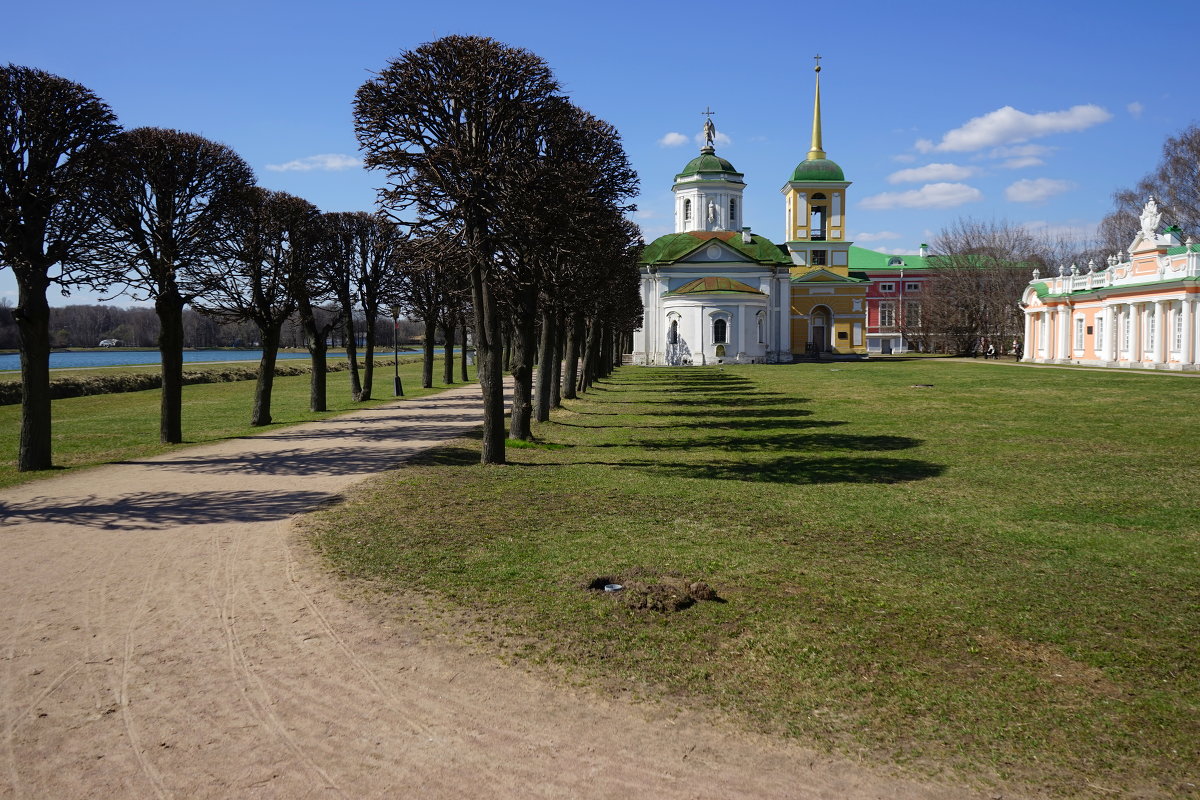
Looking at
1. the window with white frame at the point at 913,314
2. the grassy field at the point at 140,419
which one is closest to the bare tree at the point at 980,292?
the window with white frame at the point at 913,314

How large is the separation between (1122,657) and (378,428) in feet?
57.9

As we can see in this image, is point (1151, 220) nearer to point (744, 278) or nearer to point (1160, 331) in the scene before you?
point (1160, 331)

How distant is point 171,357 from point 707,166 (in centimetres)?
6210

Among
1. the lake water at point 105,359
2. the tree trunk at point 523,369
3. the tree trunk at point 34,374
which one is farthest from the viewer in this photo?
the lake water at point 105,359

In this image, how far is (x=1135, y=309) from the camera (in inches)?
1797

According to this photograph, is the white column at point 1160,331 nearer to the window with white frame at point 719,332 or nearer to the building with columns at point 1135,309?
the building with columns at point 1135,309

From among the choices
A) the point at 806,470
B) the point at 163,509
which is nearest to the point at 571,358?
the point at 806,470

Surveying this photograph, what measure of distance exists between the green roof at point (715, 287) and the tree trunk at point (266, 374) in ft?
152

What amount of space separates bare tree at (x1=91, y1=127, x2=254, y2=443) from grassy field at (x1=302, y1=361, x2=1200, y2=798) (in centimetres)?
645

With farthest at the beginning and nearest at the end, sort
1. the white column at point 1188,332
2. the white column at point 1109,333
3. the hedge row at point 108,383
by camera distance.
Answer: the white column at point 1109,333 < the white column at point 1188,332 < the hedge row at point 108,383

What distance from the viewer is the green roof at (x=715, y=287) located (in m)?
64.6

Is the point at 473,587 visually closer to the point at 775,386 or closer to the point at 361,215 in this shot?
the point at 361,215

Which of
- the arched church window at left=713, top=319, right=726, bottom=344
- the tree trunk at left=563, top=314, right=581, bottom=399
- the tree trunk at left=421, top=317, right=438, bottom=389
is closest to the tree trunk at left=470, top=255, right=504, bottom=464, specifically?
the tree trunk at left=563, top=314, right=581, bottom=399

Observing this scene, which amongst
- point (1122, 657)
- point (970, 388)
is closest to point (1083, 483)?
point (1122, 657)
